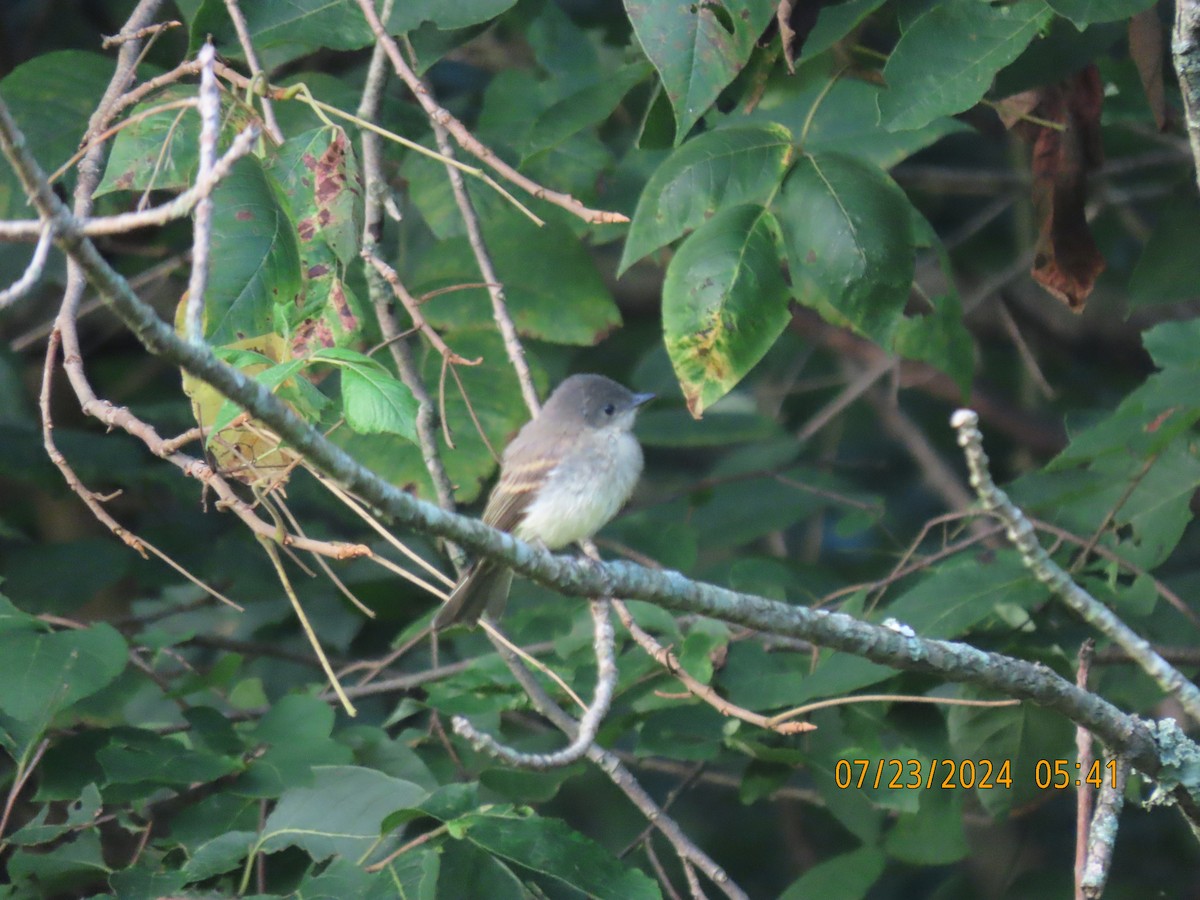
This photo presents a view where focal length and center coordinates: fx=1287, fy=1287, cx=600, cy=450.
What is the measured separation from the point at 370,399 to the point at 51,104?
2337mm

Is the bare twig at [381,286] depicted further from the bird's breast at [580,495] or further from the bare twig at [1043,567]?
the bare twig at [1043,567]

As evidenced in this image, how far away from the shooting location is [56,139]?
146 inches

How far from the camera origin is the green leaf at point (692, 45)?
104 inches

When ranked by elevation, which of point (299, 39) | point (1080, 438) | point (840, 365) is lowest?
point (840, 365)

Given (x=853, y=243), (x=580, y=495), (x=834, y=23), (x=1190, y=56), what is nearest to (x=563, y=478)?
(x=580, y=495)

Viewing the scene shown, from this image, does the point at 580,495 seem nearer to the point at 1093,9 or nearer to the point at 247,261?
the point at 247,261

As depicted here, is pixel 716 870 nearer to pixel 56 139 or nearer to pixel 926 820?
pixel 926 820

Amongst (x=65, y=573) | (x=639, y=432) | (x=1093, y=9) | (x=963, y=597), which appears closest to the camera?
(x=1093, y=9)

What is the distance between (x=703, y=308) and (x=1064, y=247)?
3.90 ft

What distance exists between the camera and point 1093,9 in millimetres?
2666

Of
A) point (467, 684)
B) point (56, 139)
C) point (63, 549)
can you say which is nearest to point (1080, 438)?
point (467, 684)

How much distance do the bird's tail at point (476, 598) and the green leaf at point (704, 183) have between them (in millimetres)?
1022

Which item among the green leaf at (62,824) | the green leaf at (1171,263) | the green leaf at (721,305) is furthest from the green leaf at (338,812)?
the green leaf at (1171,263)

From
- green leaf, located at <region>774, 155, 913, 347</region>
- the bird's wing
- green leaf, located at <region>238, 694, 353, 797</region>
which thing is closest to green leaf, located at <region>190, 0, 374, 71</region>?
green leaf, located at <region>774, 155, 913, 347</region>
